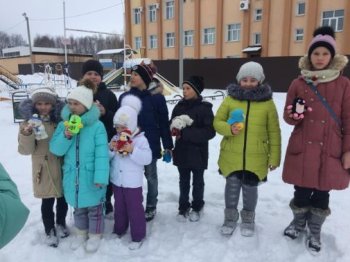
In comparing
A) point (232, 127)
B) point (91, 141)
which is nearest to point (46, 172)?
point (91, 141)

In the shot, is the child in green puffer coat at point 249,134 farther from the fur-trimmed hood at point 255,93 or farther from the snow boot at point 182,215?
the snow boot at point 182,215

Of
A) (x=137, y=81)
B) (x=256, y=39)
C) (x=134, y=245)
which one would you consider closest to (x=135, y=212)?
(x=134, y=245)

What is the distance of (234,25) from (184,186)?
80.7 feet

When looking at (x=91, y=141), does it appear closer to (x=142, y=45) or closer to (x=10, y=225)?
(x=10, y=225)

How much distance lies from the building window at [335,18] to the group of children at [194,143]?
69.4ft

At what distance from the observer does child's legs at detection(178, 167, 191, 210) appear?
3488 millimetres

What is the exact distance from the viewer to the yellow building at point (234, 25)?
2175cm

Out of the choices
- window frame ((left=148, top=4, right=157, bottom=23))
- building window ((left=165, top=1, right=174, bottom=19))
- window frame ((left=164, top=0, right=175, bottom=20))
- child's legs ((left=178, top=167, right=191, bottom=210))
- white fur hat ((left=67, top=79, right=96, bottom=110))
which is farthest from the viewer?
window frame ((left=148, top=4, right=157, bottom=23))

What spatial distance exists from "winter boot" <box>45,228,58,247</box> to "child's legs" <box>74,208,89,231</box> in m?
0.25

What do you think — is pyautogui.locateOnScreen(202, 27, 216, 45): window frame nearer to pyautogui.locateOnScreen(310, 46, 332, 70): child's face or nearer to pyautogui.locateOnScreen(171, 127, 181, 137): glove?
pyautogui.locateOnScreen(171, 127, 181, 137): glove

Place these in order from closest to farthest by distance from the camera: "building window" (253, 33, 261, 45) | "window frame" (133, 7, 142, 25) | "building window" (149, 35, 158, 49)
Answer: "building window" (253, 33, 261, 45), "building window" (149, 35, 158, 49), "window frame" (133, 7, 142, 25)

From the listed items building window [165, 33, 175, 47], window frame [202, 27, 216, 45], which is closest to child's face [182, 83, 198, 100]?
window frame [202, 27, 216, 45]

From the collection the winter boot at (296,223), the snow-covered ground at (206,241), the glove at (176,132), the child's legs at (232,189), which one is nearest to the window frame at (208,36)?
the snow-covered ground at (206,241)

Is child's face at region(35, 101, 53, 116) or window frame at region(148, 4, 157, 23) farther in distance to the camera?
window frame at region(148, 4, 157, 23)
